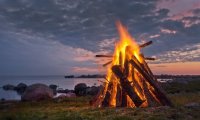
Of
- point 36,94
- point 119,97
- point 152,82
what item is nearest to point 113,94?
point 119,97

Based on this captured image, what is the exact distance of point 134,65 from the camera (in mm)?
18625

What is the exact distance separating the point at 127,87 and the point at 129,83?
285 millimetres

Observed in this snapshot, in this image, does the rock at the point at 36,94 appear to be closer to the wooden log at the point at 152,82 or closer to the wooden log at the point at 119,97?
the wooden log at the point at 119,97

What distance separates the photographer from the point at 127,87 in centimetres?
1772

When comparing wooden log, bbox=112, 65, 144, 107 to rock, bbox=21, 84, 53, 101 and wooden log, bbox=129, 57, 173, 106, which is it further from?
rock, bbox=21, 84, 53, 101

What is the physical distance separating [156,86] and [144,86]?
0.67 m

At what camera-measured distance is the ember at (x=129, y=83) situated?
17766 millimetres

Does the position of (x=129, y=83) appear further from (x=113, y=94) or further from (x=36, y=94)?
(x=36, y=94)

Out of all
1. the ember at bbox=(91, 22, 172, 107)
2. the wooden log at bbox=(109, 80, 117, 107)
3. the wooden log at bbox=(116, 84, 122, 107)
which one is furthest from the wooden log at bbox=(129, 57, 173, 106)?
the wooden log at bbox=(109, 80, 117, 107)

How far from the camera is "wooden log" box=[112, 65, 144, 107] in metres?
17.2

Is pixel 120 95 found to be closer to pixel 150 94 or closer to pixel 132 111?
pixel 150 94

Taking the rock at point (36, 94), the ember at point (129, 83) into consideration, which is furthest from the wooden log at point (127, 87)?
the rock at point (36, 94)

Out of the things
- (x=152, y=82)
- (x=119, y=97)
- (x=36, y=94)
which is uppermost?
(x=152, y=82)

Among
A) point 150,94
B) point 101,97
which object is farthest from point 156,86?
point 101,97
